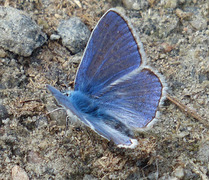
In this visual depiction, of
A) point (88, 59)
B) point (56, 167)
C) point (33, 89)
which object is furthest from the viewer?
point (33, 89)

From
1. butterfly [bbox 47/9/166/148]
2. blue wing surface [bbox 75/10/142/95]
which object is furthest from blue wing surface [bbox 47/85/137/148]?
blue wing surface [bbox 75/10/142/95]

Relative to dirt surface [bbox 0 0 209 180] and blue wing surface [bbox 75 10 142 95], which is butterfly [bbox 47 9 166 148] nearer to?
blue wing surface [bbox 75 10 142 95]

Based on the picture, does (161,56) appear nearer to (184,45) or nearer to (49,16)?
(184,45)

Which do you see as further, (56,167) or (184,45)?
(184,45)

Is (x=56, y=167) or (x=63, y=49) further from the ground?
(x=63, y=49)

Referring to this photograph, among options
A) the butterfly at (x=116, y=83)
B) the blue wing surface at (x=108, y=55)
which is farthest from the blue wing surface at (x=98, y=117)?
the blue wing surface at (x=108, y=55)

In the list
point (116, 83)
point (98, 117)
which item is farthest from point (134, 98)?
point (98, 117)

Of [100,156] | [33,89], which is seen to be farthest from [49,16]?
[100,156]
